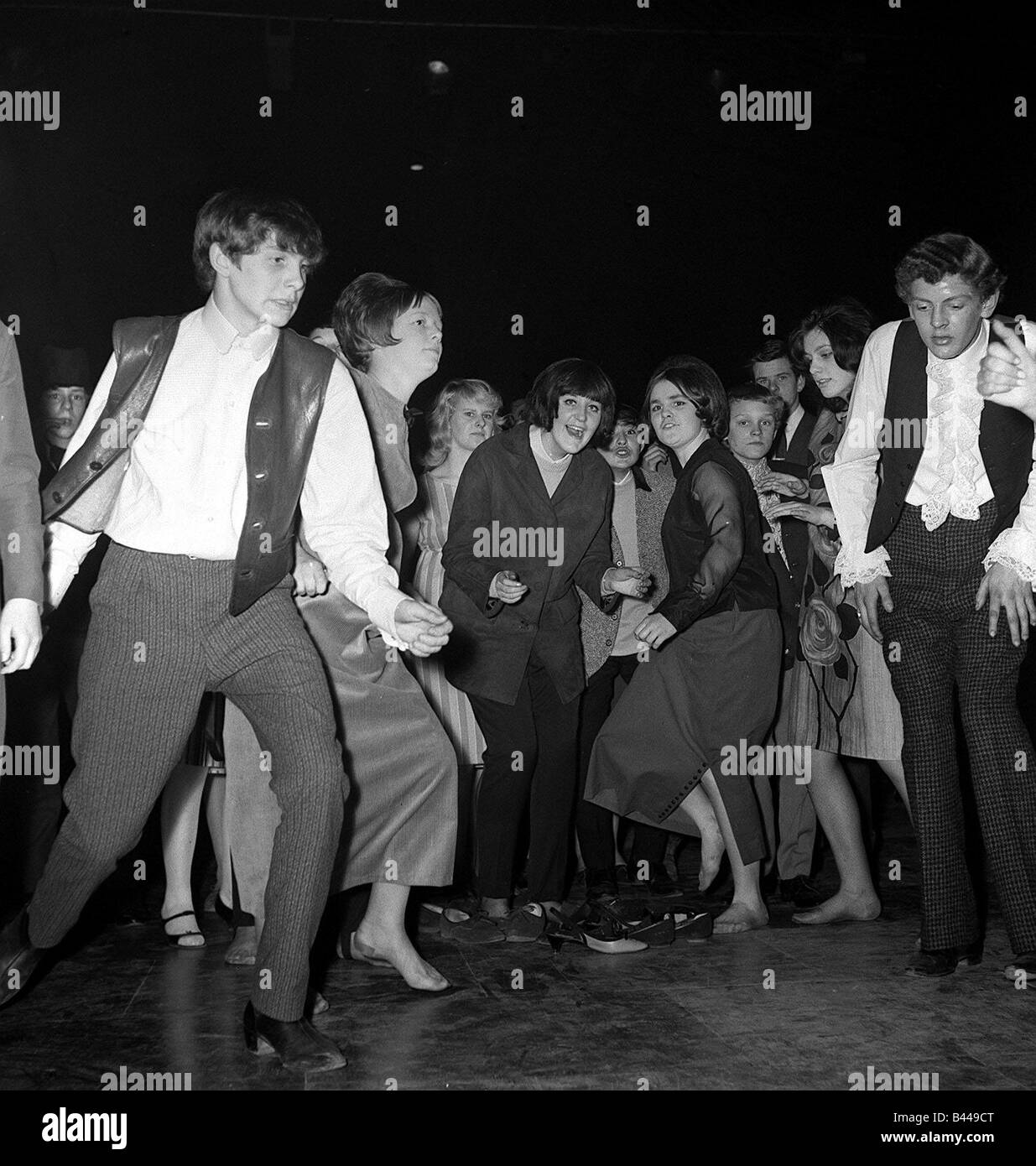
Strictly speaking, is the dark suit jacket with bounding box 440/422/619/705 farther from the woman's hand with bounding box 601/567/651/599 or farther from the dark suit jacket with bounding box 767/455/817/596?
the dark suit jacket with bounding box 767/455/817/596

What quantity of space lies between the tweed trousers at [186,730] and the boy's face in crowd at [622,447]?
2.32 meters

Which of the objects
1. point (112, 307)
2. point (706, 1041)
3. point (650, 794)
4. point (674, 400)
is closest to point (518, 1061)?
point (706, 1041)

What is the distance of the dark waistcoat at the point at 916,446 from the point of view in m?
2.83

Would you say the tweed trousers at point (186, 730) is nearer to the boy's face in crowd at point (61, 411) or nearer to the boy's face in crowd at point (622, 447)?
the boy's face in crowd at point (61, 411)

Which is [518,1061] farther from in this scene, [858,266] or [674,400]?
[858,266]

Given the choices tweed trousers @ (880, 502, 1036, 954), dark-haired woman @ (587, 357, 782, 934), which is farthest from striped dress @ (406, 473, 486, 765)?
tweed trousers @ (880, 502, 1036, 954)

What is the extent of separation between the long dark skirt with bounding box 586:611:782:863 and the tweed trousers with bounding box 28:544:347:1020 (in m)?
1.49

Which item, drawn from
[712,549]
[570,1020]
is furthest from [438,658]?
[570,1020]

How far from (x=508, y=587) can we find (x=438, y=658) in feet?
2.01

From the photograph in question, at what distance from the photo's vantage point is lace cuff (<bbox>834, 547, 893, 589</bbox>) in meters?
2.99

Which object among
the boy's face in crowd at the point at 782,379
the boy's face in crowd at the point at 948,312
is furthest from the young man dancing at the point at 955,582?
the boy's face in crowd at the point at 782,379

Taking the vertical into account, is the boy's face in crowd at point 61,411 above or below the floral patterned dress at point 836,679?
above

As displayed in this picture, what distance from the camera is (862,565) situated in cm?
301

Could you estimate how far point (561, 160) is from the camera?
6453 millimetres
